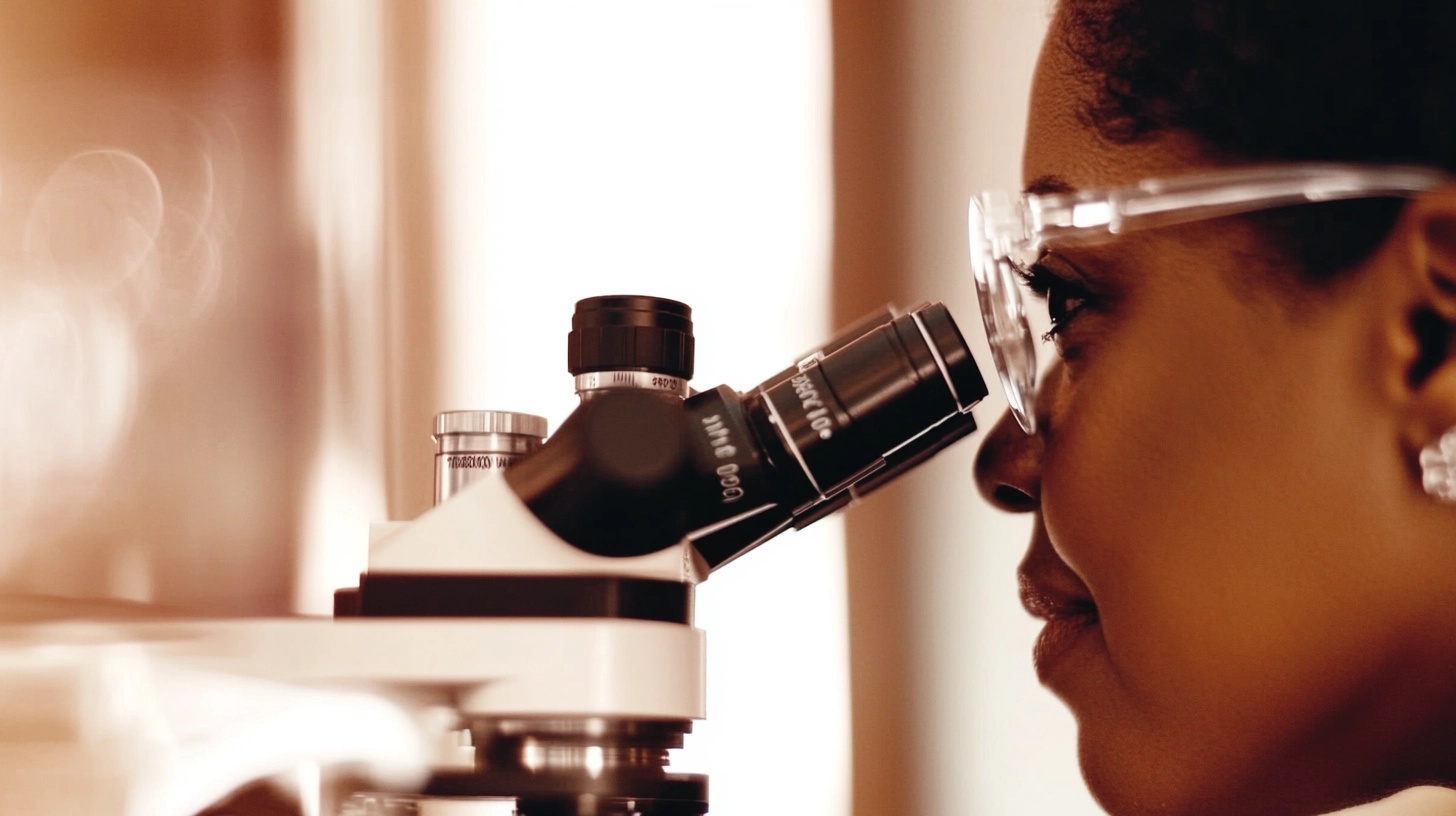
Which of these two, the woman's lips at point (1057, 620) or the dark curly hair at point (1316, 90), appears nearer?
the dark curly hair at point (1316, 90)

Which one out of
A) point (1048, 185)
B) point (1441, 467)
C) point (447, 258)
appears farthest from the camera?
point (447, 258)

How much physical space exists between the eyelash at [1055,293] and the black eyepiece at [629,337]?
0.66 feet

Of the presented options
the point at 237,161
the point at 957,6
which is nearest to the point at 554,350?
the point at 237,161

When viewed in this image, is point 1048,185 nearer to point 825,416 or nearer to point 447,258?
point 825,416

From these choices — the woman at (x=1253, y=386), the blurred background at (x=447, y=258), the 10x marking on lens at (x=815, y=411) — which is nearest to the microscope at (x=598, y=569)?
the 10x marking on lens at (x=815, y=411)

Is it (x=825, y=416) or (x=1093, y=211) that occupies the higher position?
(x=1093, y=211)

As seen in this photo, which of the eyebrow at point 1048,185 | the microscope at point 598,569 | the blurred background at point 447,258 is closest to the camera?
the microscope at point 598,569

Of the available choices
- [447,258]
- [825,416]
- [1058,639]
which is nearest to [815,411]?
[825,416]

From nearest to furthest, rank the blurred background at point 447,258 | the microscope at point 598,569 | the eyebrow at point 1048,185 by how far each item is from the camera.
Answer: the microscope at point 598,569 → the eyebrow at point 1048,185 → the blurred background at point 447,258

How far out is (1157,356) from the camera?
66cm

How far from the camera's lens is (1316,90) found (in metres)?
0.60

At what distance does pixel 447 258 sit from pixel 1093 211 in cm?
55

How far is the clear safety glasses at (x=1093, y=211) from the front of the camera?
23.3 inches

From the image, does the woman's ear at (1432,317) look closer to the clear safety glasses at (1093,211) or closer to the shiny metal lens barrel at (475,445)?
the clear safety glasses at (1093,211)
